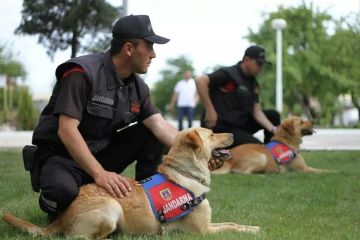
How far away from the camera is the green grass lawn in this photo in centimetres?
406

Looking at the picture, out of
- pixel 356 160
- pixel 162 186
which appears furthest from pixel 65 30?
pixel 162 186

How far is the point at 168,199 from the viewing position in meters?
3.91

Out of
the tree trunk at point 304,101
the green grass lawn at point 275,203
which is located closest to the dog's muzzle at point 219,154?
the green grass lawn at point 275,203

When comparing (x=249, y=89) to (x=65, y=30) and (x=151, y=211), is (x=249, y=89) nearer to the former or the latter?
(x=151, y=211)

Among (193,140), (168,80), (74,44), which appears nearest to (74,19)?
(74,44)

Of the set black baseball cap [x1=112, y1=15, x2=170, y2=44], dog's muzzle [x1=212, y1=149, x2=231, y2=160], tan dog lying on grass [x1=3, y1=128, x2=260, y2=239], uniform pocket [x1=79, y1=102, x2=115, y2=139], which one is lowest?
tan dog lying on grass [x1=3, y1=128, x2=260, y2=239]

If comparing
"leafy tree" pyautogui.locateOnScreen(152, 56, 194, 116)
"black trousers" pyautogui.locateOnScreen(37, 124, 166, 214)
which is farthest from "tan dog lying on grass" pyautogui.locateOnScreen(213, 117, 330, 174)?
"leafy tree" pyautogui.locateOnScreen(152, 56, 194, 116)

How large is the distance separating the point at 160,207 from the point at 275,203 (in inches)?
76.2

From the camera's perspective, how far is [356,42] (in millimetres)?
38250

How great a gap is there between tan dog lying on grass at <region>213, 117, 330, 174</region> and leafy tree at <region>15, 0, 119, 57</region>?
18.4ft

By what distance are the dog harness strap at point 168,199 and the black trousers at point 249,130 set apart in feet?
14.6

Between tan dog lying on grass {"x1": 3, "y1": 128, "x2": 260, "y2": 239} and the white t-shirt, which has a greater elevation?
tan dog lying on grass {"x1": 3, "y1": 128, "x2": 260, "y2": 239}

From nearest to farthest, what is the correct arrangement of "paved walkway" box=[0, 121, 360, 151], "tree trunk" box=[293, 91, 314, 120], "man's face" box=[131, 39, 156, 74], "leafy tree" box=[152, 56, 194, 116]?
"man's face" box=[131, 39, 156, 74] < "paved walkway" box=[0, 121, 360, 151] < "tree trunk" box=[293, 91, 314, 120] < "leafy tree" box=[152, 56, 194, 116]

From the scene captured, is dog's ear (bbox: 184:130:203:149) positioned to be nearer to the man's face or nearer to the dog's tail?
the man's face
